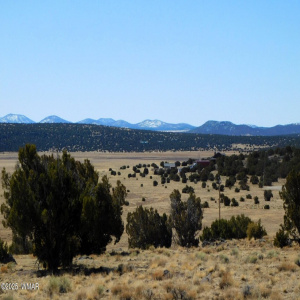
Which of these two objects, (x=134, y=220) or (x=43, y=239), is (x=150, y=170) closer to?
(x=134, y=220)

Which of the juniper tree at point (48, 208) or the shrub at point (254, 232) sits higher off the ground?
the juniper tree at point (48, 208)

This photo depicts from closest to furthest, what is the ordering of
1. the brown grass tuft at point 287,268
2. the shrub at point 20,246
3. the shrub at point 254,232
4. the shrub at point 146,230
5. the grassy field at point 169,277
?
1. the grassy field at point 169,277
2. the brown grass tuft at point 287,268
3. the shrub at point 20,246
4. the shrub at point 254,232
5. the shrub at point 146,230

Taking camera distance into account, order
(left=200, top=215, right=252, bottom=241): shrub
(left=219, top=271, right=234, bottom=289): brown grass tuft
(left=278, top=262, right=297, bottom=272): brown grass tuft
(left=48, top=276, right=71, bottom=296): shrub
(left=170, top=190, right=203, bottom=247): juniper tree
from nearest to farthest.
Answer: (left=219, top=271, right=234, bottom=289): brown grass tuft < (left=48, top=276, right=71, bottom=296): shrub < (left=278, top=262, right=297, bottom=272): brown grass tuft < (left=170, top=190, right=203, bottom=247): juniper tree < (left=200, top=215, right=252, bottom=241): shrub

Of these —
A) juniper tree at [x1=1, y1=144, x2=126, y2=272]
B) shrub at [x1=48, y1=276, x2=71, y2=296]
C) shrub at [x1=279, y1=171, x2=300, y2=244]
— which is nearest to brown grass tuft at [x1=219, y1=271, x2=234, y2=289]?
shrub at [x1=48, y1=276, x2=71, y2=296]

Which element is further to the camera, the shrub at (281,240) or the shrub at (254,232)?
the shrub at (254,232)

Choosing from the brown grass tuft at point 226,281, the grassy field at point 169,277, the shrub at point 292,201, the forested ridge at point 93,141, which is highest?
the forested ridge at point 93,141

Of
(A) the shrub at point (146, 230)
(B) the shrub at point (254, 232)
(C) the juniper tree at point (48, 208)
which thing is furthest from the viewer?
(A) the shrub at point (146, 230)

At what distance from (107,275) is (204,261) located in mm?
3870

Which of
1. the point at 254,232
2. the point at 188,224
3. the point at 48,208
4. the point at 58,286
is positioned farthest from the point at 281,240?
the point at 58,286

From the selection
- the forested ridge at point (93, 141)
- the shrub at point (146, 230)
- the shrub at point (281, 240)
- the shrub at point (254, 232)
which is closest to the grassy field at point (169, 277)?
the shrub at point (281, 240)

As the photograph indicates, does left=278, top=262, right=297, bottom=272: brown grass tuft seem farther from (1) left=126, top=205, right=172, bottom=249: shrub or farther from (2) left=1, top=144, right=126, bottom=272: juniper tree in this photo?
(1) left=126, top=205, right=172, bottom=249: shrub

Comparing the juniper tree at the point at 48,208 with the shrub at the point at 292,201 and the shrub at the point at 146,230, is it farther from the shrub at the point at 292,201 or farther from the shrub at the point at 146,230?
the shrub at the point at 292,201

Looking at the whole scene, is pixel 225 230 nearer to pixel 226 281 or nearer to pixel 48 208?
pixel 48 208

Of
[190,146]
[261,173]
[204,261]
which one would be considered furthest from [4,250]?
[190,146]
